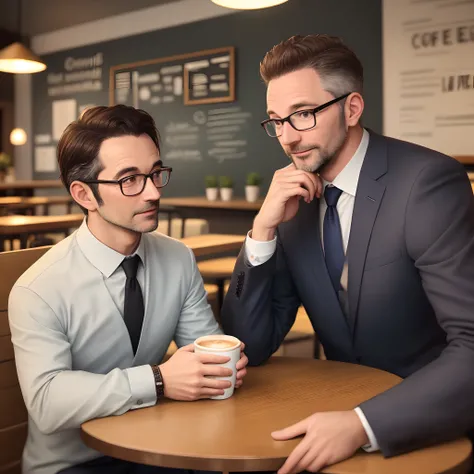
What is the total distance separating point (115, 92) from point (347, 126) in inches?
268

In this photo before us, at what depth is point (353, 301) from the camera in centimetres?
158

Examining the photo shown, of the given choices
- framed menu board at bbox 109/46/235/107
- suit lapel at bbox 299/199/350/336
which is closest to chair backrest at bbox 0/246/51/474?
suit lapel at bbox 299/199/350/336

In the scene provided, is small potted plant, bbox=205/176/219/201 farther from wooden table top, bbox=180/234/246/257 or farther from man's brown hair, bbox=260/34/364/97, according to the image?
man's brown hair, bbox=260/34/364/97

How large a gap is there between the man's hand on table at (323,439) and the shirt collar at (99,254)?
22.9 inches

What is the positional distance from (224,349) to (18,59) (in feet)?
17.3

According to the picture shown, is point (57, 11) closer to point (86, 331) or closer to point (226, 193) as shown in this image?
point (226, 193)

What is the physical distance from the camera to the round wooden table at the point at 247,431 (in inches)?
41.5

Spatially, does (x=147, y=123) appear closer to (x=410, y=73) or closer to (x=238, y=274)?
(x=238, y=274)

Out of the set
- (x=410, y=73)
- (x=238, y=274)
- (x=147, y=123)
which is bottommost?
(x=238, y=274)

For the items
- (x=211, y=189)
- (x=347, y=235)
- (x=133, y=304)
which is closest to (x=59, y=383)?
(x=133, y=304)


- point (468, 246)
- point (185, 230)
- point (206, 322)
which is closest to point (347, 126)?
point (468, 246)

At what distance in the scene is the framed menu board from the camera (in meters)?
6.76

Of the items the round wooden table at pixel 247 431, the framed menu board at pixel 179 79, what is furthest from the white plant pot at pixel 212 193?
the round wooden table at pixel 247 431

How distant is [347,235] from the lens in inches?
64.8
